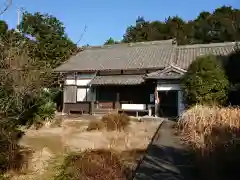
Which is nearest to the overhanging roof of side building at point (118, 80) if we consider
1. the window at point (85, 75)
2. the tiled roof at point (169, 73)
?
the window at point (85, 75)

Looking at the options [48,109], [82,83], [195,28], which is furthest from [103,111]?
[195,28]

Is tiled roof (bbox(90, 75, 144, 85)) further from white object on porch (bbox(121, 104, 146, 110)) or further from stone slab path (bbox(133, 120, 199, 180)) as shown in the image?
stone slab path (bbox(133, 120, 199, 180))

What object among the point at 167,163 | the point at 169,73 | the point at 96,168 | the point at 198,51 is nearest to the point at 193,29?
the point at 198,51

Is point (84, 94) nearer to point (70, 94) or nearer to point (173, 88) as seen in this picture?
point (70, 94)

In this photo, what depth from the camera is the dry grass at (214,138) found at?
19.2 ft

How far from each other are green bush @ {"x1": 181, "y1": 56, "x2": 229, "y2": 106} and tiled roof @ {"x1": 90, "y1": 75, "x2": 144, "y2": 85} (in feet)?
20.6

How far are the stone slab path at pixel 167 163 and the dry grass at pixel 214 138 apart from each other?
1.02 feet

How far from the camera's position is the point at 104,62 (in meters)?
24.5

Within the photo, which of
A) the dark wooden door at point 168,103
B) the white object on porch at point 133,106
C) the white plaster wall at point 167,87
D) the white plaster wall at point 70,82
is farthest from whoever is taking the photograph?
the white plaster wall at point 70,82

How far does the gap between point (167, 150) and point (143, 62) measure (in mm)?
14646

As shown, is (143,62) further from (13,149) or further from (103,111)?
(13,149)

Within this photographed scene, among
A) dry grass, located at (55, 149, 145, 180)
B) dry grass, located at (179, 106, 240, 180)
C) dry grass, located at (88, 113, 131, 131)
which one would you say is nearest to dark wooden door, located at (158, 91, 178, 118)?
dry grass, located at (88, 113, 131, 131)

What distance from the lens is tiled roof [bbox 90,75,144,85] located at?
20870 millimetres

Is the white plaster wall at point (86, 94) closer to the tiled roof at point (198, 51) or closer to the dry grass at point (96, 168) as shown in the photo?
the tiled roof at point (198, 51)
